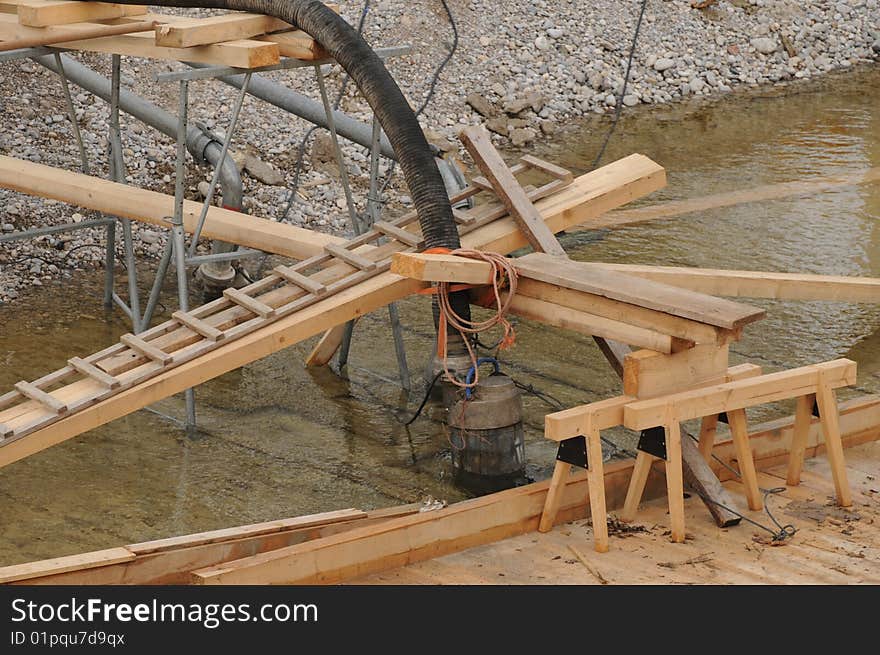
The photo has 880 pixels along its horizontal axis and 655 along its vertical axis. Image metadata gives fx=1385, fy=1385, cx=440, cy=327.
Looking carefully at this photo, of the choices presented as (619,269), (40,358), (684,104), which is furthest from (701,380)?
(684,104)

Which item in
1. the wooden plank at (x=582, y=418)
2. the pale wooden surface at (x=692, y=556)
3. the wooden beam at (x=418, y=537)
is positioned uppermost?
the wooden plank at (x=582, y=418)

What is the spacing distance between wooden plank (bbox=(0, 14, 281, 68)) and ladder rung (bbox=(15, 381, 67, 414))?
237cm

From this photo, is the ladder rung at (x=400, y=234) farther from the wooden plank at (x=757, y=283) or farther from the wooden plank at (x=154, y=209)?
the wooden plank at (x=757, y=283)

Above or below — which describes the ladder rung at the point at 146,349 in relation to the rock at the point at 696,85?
below

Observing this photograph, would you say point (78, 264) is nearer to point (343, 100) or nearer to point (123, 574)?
point (343, 100)

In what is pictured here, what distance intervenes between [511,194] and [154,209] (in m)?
2.61

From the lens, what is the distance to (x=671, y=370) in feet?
23.6

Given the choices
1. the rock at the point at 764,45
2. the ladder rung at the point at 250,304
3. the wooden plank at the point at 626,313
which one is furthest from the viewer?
the rock at the point at 764,45

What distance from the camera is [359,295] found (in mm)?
8297

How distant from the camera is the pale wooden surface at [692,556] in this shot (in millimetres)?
6684

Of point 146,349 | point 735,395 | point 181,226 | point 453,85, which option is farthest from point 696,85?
point 146,349

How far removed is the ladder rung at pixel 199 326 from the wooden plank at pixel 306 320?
6cm

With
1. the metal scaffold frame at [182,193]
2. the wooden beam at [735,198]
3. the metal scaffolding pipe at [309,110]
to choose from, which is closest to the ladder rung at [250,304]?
the metal scaffold frame at [182,193]

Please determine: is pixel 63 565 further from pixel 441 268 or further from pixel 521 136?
pixel 521 136
